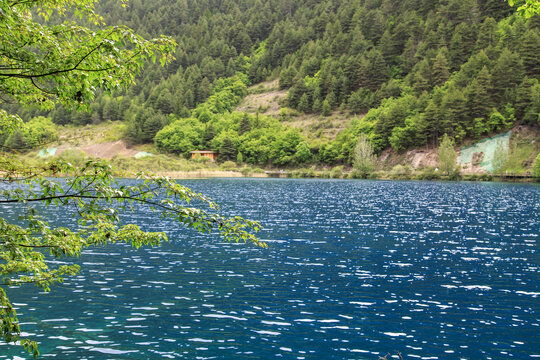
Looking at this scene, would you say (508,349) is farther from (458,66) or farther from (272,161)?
(458,66)

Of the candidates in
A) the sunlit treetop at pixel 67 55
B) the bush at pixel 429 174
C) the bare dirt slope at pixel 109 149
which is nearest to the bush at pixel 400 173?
the bush at pixel 429 174

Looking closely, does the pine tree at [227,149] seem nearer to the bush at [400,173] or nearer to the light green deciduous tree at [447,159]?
the bush at [400,173]

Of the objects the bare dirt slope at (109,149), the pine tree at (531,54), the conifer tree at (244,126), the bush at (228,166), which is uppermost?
the pine tree at (531,54)

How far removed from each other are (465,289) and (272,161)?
155 meters

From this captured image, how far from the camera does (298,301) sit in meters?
15.3

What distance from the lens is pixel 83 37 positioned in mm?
6656

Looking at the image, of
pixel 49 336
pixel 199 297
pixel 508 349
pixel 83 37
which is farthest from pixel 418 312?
pixel 83 37

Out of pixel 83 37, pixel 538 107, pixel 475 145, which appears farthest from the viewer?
pixel 475 145

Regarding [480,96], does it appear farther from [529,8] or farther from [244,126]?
[529,8]

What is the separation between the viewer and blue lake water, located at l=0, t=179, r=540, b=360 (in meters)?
11.4

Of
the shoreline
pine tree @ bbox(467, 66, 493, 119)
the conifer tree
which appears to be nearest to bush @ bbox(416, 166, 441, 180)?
the shoreline

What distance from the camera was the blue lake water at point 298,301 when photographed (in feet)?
37.4

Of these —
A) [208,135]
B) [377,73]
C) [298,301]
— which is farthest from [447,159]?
[208,135]

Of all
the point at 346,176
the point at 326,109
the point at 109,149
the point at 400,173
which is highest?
the point at 326,109
